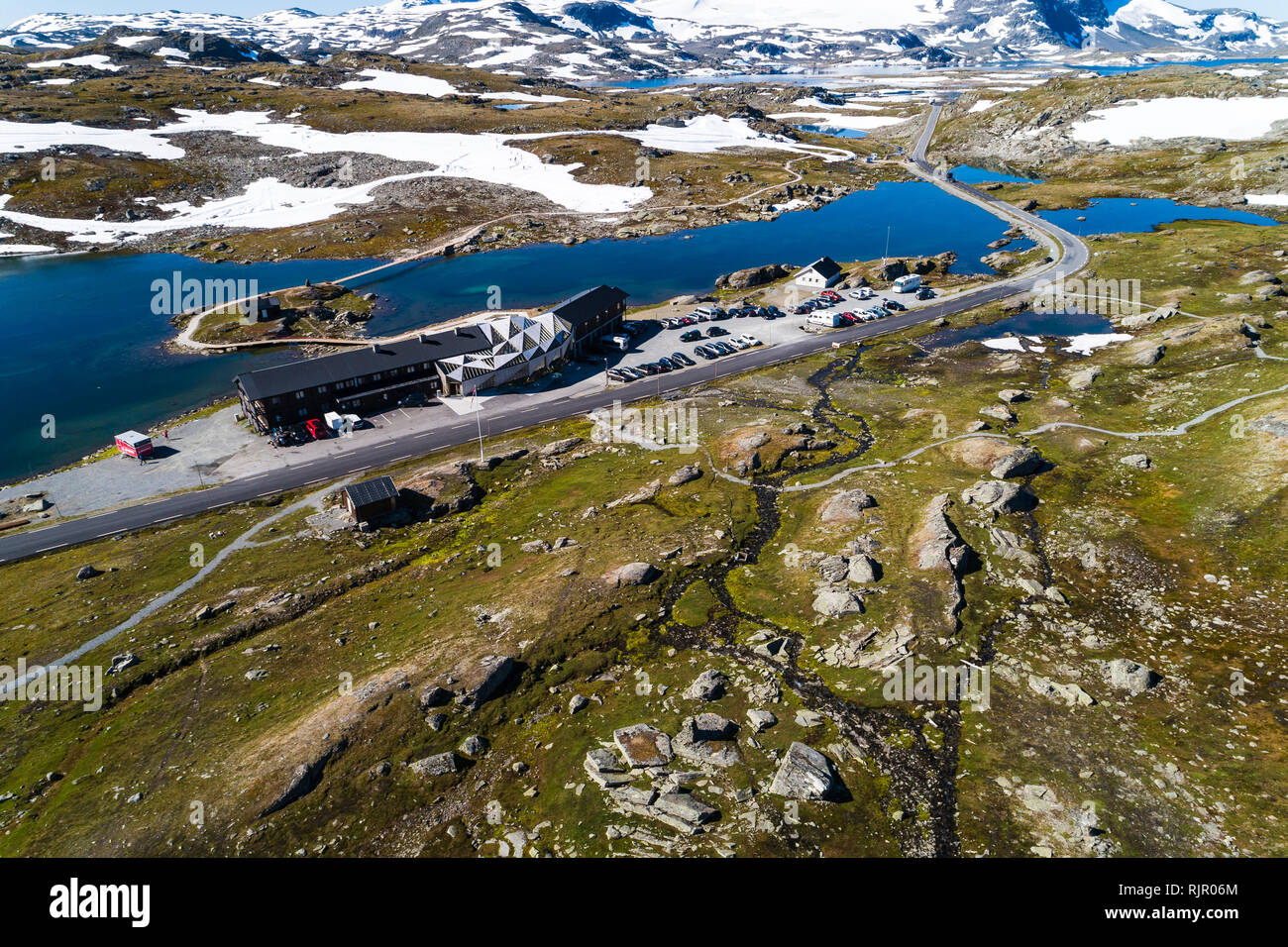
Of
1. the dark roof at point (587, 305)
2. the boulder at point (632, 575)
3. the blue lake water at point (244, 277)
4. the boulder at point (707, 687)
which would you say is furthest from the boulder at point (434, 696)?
the blue lake water at point (244, 277)

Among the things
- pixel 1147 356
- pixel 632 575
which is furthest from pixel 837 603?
pixel 1147 356

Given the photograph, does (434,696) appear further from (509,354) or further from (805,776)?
(509,354)

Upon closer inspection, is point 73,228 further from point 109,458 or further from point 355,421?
point 355,421

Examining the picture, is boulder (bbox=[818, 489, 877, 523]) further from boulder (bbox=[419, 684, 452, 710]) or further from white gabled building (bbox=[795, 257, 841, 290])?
white gabled building (bbox=[795, 257, 841, 290])

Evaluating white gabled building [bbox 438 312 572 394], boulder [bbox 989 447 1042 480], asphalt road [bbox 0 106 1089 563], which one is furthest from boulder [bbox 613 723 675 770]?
white gabled building [bbox 438 312 572 394]

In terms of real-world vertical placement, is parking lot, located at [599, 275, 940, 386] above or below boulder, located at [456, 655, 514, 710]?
above

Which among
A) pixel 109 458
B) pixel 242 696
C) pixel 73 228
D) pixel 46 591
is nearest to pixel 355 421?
pixel 109 458
